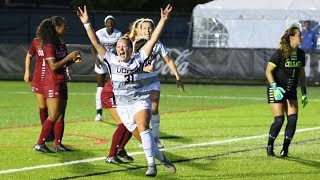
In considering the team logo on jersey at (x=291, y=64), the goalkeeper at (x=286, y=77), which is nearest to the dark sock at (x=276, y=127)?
the goalkeeper at (x=286, y=77)

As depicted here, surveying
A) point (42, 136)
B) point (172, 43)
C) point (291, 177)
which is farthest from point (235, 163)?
point (172, 43)

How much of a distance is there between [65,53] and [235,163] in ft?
10.7

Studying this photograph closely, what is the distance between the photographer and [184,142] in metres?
17.8

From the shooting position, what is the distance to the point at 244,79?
3625 cm

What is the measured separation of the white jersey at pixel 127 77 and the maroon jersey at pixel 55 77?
2676 mm

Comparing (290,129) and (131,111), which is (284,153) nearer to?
(290,129)

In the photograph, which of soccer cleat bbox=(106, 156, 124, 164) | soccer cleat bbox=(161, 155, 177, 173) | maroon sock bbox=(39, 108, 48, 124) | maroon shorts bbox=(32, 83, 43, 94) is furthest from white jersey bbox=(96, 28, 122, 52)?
soccer cleat bbox=(161, 155, 177, 173)

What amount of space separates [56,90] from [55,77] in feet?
0.72

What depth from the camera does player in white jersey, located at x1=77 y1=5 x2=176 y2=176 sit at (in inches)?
518

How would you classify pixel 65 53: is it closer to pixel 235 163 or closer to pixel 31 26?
pixel 235 163

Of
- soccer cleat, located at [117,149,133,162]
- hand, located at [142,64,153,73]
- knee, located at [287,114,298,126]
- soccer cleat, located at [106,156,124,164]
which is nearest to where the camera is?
soccer cleat, located at [106,156,124,164]

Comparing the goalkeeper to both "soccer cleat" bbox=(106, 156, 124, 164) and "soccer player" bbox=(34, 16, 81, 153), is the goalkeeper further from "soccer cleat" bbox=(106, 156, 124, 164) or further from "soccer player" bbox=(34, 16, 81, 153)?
"soccer player" bbox=(34, 16, 81, 153)

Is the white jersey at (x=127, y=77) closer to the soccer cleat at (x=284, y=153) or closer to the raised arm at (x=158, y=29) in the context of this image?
the raised arm at (x=158, y=29)

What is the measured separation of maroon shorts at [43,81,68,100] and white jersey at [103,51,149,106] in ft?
8.86
